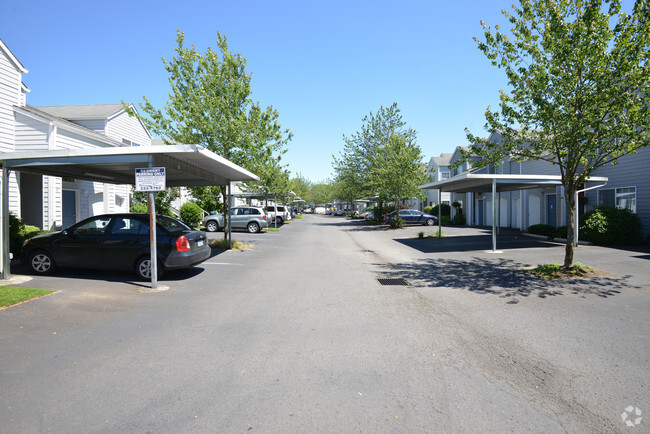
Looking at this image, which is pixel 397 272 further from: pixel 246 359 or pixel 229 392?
pixel 229 392

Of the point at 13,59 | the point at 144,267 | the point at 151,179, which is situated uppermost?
the point at 13,59

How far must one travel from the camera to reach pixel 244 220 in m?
23.8

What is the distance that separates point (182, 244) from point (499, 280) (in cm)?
751

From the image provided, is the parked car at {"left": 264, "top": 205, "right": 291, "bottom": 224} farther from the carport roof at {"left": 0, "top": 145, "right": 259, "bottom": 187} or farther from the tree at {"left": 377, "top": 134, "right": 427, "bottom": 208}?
the carport roof at {"left": 0, "top": 145, "right": 259, "bottom": 187}

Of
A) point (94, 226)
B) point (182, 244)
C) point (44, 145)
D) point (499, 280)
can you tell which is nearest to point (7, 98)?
point (44, 145)

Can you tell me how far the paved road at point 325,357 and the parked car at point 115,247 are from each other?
482 millimetres

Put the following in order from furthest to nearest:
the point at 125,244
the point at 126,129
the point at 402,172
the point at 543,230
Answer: the point at 402,172 → the point at 126,129 → the point at 543,230 → the point at 125,244

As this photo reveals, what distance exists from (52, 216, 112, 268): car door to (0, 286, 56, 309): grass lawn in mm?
1254

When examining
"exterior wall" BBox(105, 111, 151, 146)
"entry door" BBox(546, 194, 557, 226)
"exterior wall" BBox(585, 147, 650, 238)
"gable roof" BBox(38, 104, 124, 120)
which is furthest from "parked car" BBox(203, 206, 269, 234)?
"exterior wall" BBox(585, 147, 650, 238)

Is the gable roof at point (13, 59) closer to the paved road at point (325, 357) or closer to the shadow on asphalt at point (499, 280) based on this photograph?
the paved road at point (325, 357)

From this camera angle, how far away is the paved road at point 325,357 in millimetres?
3090

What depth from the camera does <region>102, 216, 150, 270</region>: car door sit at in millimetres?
8289

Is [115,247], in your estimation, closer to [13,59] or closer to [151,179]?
[151,179]

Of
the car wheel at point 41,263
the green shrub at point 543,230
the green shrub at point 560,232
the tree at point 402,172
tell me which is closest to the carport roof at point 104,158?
the car wheel at point 41,263
